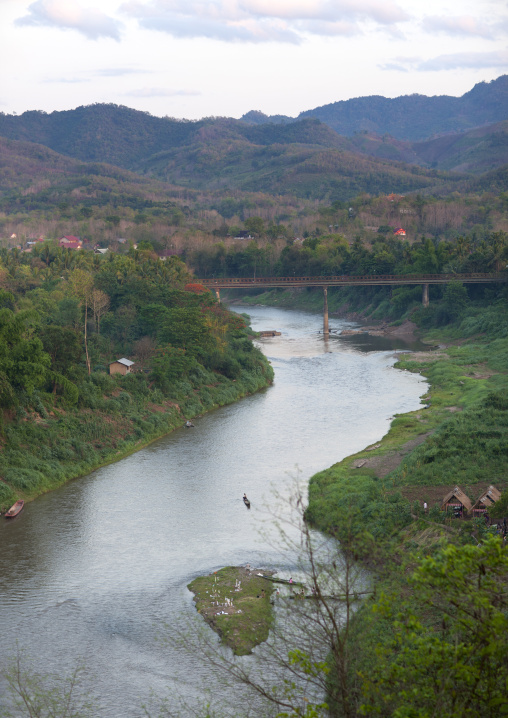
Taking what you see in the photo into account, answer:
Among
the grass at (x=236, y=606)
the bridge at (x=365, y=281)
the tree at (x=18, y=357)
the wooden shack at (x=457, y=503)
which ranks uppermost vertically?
the tree at (x=18, y=357)

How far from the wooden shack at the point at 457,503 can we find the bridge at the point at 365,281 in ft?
173

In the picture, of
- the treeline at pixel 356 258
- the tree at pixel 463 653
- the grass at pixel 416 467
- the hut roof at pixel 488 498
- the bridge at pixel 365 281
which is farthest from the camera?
the treeline at pixel 356 258

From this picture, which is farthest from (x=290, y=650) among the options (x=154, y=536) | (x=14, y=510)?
(x=14, y=510)

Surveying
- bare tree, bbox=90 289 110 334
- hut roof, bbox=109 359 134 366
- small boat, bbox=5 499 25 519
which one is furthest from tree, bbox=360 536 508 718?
bare tree, bbox=90 289 110 334

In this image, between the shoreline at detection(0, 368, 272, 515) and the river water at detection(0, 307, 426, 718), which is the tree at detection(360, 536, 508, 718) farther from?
the shoreline at detection(0, 368, 272, 515)

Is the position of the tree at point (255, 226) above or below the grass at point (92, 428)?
above

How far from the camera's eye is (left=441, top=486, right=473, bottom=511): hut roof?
27.1m

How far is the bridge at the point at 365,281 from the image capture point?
80312 mm

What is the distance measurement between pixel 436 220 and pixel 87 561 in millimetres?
121821

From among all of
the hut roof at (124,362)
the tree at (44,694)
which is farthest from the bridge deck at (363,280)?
the tree at (44,694)

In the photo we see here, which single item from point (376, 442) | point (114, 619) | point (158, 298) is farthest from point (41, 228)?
point (114, 619)

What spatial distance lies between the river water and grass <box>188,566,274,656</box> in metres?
0.64

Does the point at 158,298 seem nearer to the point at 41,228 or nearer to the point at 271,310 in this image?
the point at 271,310

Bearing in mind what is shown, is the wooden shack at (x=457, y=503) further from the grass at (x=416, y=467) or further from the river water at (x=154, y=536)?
the river water at (x=154, y=536)
